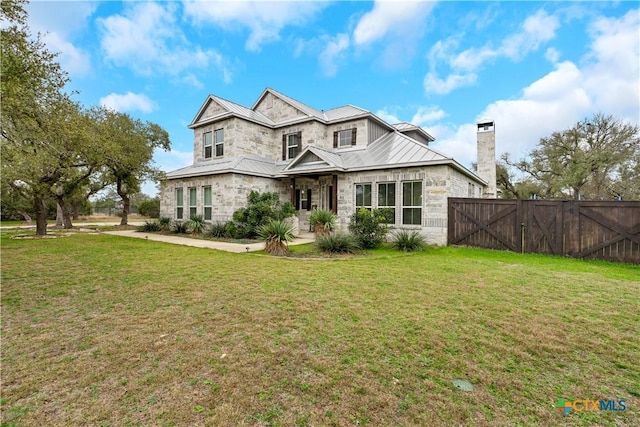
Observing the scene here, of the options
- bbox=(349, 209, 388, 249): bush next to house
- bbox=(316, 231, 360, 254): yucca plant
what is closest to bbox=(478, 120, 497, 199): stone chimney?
bbox=(349, 209, 388, 249): bush next to house

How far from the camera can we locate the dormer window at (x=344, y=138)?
1630 centimetres

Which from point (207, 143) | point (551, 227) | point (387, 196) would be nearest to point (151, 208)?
point (207, 143)

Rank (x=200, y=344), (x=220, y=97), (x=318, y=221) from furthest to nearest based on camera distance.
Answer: (x=220, y=97) < (x=318, y=221) < (x=200, y=344)

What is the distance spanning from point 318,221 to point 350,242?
2.25 m

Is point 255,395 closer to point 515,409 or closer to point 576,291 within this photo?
point 515,409

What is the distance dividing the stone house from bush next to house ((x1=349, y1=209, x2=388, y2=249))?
200cm

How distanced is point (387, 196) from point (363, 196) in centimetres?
117

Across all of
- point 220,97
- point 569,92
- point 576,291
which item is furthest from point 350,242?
point 569,92

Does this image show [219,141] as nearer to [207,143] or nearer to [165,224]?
[207,143]

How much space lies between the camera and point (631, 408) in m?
2.31

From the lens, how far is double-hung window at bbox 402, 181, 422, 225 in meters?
12.1

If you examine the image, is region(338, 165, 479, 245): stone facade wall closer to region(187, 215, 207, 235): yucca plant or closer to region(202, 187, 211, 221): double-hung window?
region(202, 187, 211, 221): double-hung window

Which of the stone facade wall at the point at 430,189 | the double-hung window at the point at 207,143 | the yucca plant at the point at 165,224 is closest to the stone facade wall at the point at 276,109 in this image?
the double-hung window at the point at 207,143

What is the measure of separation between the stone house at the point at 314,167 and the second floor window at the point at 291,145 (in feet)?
0.20
